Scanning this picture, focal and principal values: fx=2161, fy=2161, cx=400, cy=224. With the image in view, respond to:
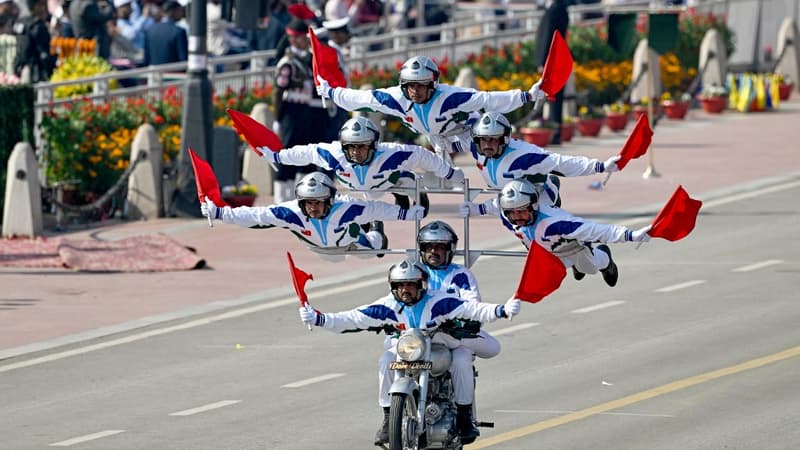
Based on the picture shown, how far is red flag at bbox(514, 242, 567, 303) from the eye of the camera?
45.7 ft

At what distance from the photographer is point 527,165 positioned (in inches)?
637

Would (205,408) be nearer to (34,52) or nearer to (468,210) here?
(468,210)

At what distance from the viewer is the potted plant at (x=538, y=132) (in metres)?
32.0

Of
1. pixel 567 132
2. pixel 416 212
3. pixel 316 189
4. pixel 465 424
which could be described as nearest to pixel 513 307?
pixel 465 424

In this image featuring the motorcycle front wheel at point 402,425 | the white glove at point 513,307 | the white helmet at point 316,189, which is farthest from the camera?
the white helmet at point 316,189

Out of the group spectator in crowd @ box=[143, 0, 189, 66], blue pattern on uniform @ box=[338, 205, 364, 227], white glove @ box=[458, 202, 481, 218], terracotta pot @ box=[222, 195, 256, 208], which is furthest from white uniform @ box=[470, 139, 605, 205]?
spectator in crowd @ box=[143, 0, 189, 66]

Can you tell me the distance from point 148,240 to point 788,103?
1777 cm


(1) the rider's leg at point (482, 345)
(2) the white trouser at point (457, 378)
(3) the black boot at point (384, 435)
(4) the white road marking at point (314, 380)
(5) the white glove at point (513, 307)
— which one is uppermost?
(5) the white glove at point (513, 307)

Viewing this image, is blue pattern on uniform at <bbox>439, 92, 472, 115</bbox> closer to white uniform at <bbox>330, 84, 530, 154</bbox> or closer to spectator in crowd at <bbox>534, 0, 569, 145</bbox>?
white uniform at <bbox>330, 84, 530, 154</bbox>

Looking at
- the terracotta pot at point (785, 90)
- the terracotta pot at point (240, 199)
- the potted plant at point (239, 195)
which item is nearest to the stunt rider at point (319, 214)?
the potted plant at point (239, 195)

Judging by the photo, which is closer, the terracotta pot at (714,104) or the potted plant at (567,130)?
the potted plant at (567,130)

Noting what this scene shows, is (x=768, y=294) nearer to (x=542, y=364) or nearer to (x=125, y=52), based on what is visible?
(x=542, y=364)

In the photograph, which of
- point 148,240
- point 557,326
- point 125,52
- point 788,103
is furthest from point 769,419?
point 788,103

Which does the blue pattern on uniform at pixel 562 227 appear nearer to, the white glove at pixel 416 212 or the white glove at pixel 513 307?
the white glove at pixel 416 212
